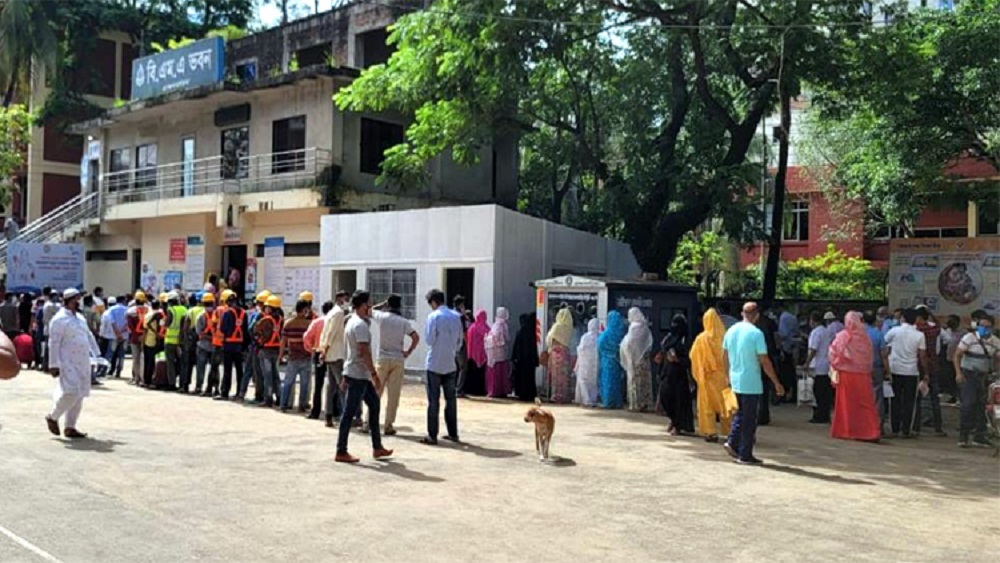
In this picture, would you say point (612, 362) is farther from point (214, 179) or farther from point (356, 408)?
point (214, 179)

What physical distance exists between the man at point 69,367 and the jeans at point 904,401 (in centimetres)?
1061

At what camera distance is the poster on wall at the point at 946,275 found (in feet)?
62.0

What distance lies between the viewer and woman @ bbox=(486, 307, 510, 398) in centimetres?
1720

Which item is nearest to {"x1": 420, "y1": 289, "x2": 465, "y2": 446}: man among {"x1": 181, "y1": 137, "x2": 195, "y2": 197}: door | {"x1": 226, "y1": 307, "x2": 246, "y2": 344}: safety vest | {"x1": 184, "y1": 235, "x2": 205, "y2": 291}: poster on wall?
{"x1": 226, "y1": 307, "x2": 246, "y2": 344}: safety vest

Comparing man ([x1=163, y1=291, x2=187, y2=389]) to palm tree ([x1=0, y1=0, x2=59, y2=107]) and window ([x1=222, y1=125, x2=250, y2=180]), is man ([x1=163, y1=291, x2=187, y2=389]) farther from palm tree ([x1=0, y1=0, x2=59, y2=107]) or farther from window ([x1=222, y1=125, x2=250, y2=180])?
palm tree ([x1=0, y1=0, x2=59, y2=107])

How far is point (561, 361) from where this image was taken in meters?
16.4

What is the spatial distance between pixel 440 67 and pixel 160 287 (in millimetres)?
15493

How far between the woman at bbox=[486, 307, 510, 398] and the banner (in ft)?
34.4

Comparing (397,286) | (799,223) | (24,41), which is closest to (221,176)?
(397,286)

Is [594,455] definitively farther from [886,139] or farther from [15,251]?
[15,251]

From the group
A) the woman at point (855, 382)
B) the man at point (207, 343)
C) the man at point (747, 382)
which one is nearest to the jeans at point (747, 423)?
the man at point (747, 382)

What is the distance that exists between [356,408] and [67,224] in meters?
25.4

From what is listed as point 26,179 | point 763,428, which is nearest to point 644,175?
point 763,428

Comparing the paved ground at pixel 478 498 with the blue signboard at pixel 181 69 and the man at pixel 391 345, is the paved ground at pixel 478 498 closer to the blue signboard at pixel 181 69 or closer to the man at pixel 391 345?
the man at pixel 391 345
